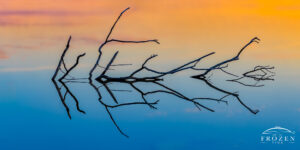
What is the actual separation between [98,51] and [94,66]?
3.3 inches

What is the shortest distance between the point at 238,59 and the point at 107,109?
0.70m

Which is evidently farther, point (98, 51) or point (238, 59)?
point (98, 51)

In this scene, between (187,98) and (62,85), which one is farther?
(62,85)

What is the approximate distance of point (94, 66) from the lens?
5.62ft

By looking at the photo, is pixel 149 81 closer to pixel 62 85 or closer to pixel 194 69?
pixel 194 69

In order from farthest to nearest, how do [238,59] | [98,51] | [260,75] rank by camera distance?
[260,75] → [98,51] → [238,59]

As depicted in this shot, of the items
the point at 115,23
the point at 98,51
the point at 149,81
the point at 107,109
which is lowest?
the point at 107,109

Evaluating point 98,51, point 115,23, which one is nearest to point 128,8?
point 115,23

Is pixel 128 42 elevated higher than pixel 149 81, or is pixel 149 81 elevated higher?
pixel 128 42

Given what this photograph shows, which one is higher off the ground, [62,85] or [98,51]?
[98,51]

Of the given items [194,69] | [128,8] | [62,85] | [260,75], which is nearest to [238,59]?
[194,69]

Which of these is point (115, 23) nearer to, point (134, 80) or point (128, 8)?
point (128, 8)

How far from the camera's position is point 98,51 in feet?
5.70

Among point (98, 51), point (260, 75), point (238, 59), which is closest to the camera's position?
point (238, 59)
